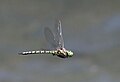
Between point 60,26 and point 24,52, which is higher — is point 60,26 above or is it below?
above

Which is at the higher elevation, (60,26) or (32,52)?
(60,26)

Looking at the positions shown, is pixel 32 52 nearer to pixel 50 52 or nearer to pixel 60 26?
pixel 50 52

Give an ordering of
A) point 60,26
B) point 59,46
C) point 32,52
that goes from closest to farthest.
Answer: point 60,26, point 59,46, point 32,52

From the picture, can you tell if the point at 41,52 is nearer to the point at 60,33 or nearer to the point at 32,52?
the point at 32,52

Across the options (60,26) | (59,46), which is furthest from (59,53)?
(60,26)

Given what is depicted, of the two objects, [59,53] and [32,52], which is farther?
[32,52]

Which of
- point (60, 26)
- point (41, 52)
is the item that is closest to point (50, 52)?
point (41, 52)

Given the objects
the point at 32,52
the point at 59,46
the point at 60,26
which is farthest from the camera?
the point at 32,52

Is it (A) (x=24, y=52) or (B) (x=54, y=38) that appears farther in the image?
(A) (x=24, y=52)

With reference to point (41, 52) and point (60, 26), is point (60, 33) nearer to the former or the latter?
point (60, 26)

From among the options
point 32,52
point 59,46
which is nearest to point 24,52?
point 32,52
